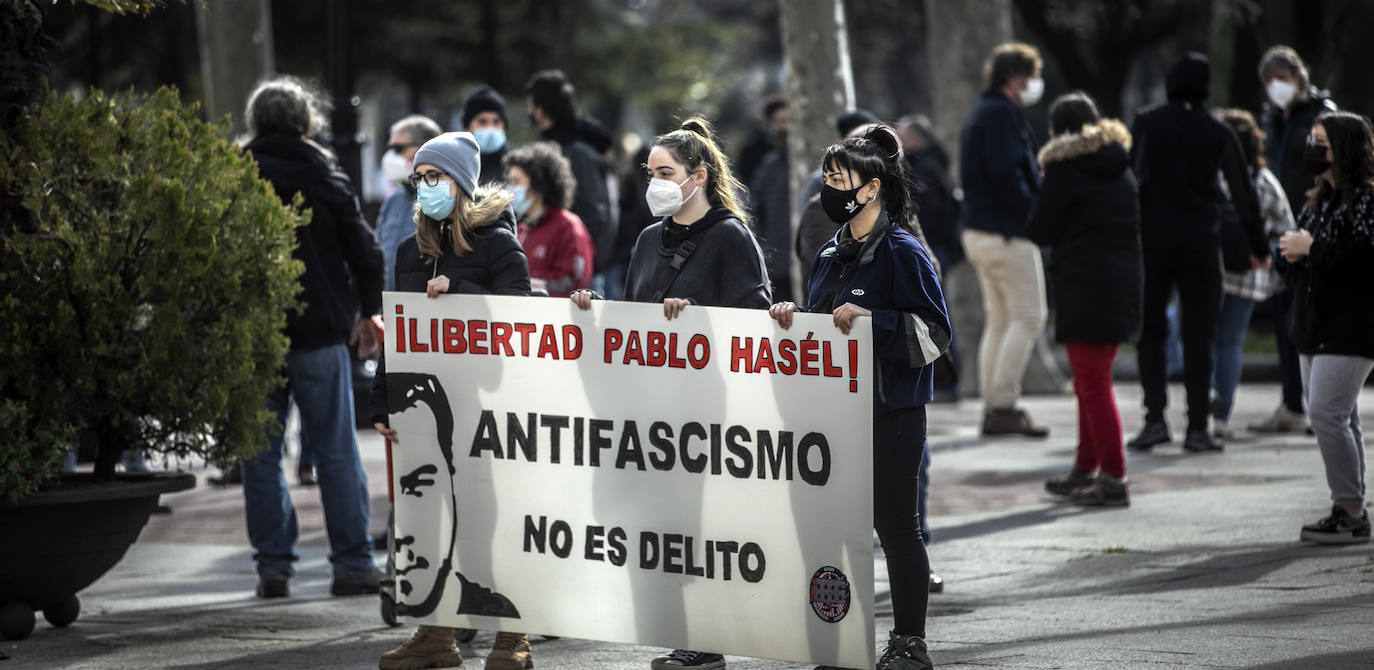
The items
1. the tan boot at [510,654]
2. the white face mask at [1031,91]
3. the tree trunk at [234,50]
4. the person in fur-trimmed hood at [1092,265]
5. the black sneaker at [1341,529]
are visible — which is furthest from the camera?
the tree trunk at [234,50]

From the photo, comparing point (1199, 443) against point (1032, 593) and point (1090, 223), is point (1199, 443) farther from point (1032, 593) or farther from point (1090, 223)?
point (1032, 593)

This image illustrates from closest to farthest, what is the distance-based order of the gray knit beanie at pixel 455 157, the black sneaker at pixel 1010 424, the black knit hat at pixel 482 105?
the gray knit beanie at pixel 455 157
the black knit hat at pixel 482 105
the black sneaker at pixel 1010 424

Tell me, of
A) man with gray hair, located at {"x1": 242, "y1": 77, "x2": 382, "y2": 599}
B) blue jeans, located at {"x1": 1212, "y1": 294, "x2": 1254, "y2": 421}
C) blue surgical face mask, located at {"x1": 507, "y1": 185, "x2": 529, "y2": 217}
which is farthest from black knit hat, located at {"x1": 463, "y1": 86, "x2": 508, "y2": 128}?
blue jeans, located at {"x1": 1212, "y1": 294, "x2": 1254, "y2": 421}

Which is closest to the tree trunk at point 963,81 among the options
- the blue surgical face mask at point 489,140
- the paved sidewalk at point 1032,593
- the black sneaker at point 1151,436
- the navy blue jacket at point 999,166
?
the navy blue jacket at point 999,166

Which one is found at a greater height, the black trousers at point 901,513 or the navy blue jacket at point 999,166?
the navy blue jacket at point 999,166

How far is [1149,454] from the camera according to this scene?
10008 millimetres

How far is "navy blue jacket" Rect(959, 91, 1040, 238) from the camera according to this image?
1026cm

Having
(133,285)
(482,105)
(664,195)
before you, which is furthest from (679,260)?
(482,105)

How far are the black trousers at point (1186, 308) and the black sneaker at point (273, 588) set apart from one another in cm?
514

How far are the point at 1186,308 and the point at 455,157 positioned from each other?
18.2 feet

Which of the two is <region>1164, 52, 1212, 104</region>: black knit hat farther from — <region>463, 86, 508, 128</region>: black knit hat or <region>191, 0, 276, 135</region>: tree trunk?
<region>191, 0, 276, 135</region>: tree trunk

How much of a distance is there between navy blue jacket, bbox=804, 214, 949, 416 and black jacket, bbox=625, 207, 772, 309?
17.4 inches

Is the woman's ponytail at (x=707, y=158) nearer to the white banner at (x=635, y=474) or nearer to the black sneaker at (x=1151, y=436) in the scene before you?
the white banner at (x=635, y=474)

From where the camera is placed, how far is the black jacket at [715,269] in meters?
5.43
